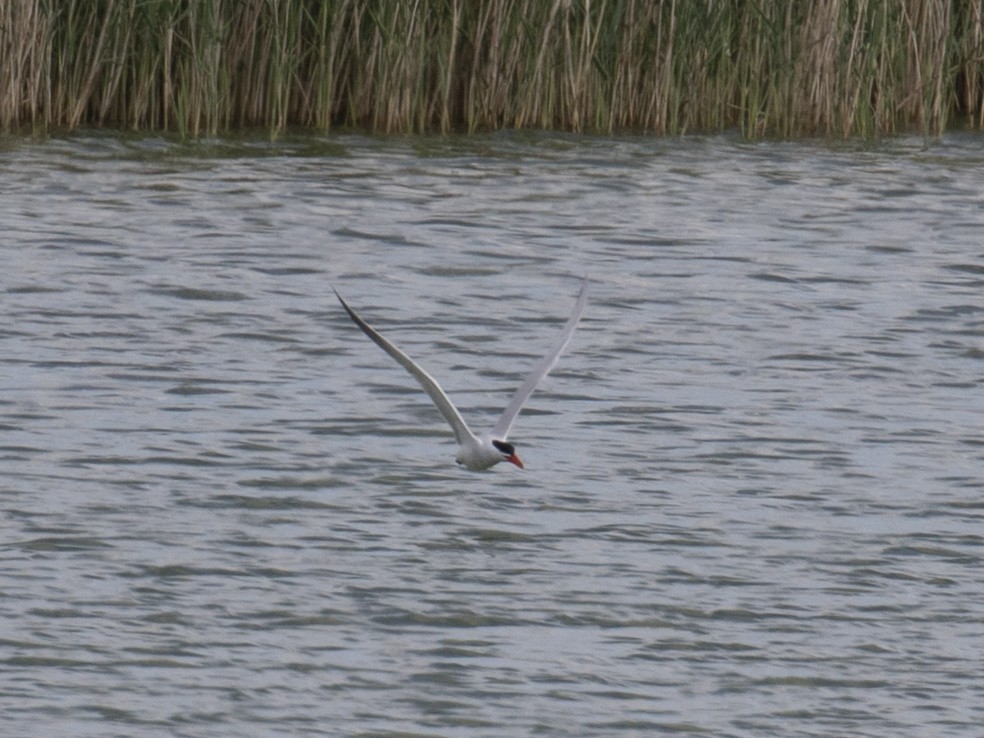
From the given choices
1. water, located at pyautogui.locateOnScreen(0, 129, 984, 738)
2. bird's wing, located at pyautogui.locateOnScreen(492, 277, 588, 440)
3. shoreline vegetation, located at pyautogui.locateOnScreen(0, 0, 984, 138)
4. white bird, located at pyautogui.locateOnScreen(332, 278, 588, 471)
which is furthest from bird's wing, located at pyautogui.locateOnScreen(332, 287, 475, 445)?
shoreline vegetation, located at pyautogui.locateOnScreen(0, 0, 984, 138)

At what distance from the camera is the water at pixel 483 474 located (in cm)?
482

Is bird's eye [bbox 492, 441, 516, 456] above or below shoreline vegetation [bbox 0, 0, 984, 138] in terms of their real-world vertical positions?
below

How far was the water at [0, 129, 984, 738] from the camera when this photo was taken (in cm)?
482

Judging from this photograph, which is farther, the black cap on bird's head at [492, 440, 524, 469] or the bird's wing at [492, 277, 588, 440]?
the bird's wing at [492, 277, 588, 440]

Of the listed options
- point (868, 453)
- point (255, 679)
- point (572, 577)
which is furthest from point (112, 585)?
point (868, 453)

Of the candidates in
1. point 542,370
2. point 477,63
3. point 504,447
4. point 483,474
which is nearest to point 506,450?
point 504,447

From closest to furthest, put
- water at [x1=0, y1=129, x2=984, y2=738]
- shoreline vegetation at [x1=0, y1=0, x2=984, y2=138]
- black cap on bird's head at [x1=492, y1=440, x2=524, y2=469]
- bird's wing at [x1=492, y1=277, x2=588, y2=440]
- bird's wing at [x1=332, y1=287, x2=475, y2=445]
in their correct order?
water at [x1=0, y1=129, x2=984, y2=738]
bird's wing at [x1=332, y1=287, x2=475, y2=445]
black cap on bird's head at [x1=492, y1=440, x2=524, y2=469]
bird's wing at [x1=492, y1=277, x2=588, y2=440]
shoreline vegetation at [x1=0, y1=0, x2=984, y2=138]

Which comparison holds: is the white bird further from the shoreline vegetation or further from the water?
the shoreline vegetation

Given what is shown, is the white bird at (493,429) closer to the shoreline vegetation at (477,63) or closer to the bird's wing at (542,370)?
the bird's wing at (542,370)

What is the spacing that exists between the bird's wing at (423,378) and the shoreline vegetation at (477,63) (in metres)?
6.17

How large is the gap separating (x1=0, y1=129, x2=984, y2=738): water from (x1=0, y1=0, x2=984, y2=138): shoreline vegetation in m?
0.53

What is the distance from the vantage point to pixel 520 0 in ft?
40.5

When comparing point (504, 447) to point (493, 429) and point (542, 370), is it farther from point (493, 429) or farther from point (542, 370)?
point (542, 370)

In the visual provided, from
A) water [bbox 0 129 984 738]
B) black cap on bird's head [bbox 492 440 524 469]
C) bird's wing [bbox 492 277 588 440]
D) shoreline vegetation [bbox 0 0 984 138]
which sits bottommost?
water [bbox 0 129 984 738]
